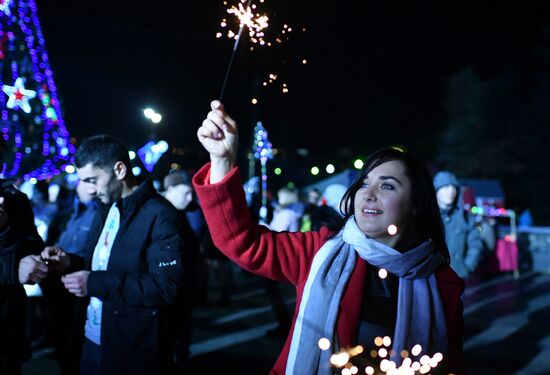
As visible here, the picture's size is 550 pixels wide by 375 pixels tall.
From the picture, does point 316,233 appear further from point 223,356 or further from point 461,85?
point 461,85

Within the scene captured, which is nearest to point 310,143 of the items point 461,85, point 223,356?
point 461,85

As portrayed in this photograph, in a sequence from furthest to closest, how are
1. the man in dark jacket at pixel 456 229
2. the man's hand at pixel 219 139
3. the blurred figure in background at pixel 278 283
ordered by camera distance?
the blurred figure in background at pixel 278 283, the man in dark jacket at pixel 456 229, the man's hand at pixel 219 139

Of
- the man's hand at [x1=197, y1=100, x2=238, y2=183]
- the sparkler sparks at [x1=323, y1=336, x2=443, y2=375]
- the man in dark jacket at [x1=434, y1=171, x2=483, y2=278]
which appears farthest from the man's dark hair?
the man in dark jacket at [x1=434, y1=171, x2=483, y2=278]

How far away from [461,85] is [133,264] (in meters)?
43.8

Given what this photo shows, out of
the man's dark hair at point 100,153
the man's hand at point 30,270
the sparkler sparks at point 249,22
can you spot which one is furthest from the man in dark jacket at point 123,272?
the sparkler sparks at point 249,22

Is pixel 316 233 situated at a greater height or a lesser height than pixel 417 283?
greater

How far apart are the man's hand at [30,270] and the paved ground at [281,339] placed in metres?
3.31

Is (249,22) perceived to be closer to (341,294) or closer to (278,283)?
(341,294)

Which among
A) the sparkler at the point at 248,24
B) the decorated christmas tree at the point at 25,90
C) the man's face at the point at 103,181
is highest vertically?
the decorated christmas tree at the point at 25,90

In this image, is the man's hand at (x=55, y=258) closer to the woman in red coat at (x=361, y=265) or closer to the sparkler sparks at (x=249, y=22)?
the woman in red coat at (x=361, y=265)

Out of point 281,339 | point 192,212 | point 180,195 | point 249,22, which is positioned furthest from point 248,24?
point 281,339

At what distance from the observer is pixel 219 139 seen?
7.46 feet

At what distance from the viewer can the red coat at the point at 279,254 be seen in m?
2.32

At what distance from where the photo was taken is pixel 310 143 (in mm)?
46125
